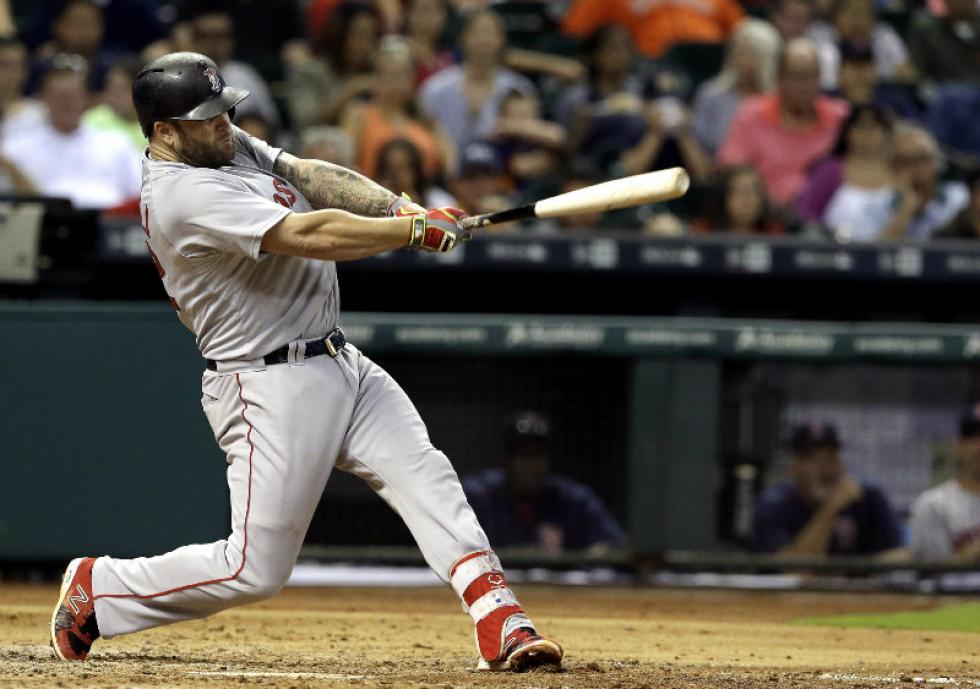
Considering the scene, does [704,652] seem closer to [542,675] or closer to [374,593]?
[542,675]

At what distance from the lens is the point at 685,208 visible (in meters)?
8.63

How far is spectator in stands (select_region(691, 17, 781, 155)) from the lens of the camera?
9.43 m

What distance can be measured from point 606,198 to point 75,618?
1768 millimetres

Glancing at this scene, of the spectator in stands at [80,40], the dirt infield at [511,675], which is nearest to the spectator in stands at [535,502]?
the dirt infield at [511,675]

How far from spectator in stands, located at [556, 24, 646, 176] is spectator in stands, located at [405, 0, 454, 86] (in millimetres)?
816

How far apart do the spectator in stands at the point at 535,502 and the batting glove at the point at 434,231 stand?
2.97 m

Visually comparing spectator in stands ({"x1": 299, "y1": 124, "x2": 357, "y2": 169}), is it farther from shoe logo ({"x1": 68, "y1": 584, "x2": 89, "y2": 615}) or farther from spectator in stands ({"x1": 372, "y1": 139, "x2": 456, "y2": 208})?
shoe logo ({"x1": 68, "y1": 584, "x2": 89, "y2": 615})

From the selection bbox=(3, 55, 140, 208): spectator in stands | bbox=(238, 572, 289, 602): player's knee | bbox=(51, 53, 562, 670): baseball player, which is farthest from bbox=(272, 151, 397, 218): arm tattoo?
bbox=(3, 55, 140, 208): spectator in stands

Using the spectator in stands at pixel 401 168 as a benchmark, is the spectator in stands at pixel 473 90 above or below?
above

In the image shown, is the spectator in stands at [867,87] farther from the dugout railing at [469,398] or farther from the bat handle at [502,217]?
the bat handle at [502,217]

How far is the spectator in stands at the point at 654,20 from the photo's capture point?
10.2 m

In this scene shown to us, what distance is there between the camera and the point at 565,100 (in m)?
9.44

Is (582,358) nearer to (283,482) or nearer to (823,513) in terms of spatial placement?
(823,513)

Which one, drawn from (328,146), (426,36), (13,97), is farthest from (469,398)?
(426,36)
